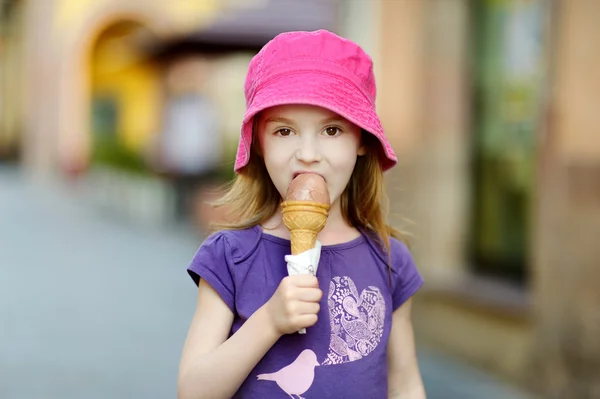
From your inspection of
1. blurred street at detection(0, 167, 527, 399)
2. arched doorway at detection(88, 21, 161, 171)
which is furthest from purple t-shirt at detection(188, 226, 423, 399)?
arched doorway at detection(88, 21, 161, 171)

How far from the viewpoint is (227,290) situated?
2123mm

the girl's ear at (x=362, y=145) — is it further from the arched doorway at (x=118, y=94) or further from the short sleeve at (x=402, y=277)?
the arched doorway at (x=118, y=94)

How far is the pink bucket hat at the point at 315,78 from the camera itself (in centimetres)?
207

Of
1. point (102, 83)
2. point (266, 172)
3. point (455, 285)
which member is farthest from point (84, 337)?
point (102, 83)

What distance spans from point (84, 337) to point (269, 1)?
784cm

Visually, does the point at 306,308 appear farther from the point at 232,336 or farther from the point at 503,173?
the point at 503,173

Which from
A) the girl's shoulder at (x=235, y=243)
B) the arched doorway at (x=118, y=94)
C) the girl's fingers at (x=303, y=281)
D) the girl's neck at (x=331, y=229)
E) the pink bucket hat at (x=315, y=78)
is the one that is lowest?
the girl's fingers at (x=303, y=281)

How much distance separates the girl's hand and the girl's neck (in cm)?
28

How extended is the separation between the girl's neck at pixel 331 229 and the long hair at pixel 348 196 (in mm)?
21

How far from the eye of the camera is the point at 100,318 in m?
7.80

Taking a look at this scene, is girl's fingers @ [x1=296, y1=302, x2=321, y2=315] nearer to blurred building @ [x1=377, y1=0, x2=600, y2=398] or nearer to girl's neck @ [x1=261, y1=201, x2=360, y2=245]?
girl's neck @ [x1=261, y1=201, x2=360, y2=245]

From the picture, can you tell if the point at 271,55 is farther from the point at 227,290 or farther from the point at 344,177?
A: the point at 227,290

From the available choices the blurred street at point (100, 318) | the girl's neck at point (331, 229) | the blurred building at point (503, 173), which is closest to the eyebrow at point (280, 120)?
the girl's neck at point (331, 229)

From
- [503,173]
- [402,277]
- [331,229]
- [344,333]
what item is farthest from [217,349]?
[503,173]
